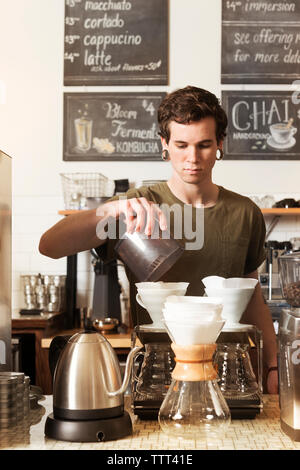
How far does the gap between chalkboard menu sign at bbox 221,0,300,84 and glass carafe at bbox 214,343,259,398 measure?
287 centimetres

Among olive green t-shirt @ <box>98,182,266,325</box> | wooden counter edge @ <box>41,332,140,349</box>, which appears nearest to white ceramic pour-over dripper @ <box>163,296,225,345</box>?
olive green t-shirt @ <box>98,182,266,325</box>

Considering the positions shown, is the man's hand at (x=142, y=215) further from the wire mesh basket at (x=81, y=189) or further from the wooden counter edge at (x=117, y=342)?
the wire mesh basket at (x=81, y=189)

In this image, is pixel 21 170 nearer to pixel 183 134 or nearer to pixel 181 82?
pixel 181 82

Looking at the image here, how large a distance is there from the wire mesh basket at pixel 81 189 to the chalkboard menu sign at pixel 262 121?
2.77 feet

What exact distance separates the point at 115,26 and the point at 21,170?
1141 millimetres

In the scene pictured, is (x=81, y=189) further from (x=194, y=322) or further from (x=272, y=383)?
(x=194, y=322)

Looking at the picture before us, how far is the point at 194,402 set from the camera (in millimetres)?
1161

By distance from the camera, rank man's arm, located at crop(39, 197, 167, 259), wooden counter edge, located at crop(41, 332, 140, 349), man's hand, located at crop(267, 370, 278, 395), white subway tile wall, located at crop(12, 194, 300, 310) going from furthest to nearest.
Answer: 1. white subway tile wall, located at crop(12, 194, 300, 310)
2. wooden counter edge, located at crop(41, 332, 140, 349)
3. man's hand, located at crop(267, 370, 278, 395)
4. man's arm, located at crop(39, 197, 167, 259)

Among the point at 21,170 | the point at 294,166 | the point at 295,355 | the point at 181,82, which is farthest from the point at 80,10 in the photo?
the point at 295,355

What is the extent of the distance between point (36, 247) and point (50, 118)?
2.81 feet

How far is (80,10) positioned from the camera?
4023 mm

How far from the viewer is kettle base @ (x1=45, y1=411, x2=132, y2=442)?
1.19 meters

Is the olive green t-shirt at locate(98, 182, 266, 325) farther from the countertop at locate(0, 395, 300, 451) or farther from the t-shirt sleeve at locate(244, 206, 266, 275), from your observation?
the countertop at locate(0, 395, 300, 451)

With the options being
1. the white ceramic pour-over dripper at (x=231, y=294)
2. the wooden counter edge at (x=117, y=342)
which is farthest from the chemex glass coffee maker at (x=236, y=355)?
the wooden counter edge at (x=117, y=342)
